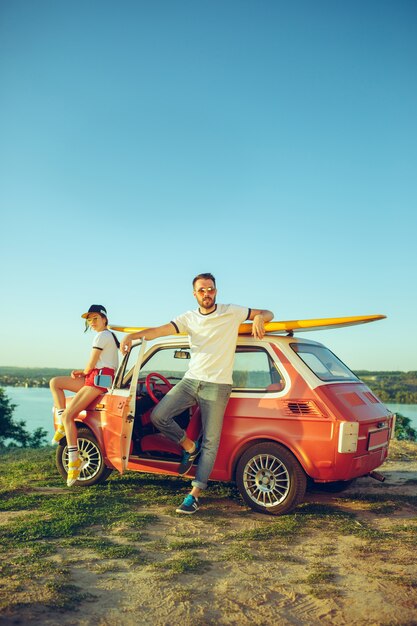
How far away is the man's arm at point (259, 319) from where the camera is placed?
6.06 m

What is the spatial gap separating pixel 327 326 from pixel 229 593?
3.22 metres

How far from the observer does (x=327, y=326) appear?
244 inches

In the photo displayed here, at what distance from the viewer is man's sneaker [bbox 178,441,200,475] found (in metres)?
6.18

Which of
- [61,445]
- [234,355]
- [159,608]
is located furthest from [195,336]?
[159,608]

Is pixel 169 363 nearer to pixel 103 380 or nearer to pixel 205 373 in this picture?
pixel 103 380

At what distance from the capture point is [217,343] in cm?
605

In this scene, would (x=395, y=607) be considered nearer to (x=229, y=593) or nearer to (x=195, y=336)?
(x=229, y=593)

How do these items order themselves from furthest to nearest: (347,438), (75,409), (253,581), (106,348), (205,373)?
(106,348) → (75,409) → (205,373) → (347,438) → (253,581)

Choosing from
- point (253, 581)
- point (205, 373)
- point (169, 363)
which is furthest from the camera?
point (169, 363)

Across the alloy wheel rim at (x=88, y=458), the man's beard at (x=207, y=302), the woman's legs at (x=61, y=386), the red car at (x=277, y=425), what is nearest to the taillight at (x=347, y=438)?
the red car at (x=277, y=425)

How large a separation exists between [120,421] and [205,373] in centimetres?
115

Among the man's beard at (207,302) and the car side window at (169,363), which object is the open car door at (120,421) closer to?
the car side window at (169,363)

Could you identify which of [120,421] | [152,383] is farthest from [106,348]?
[120,421]

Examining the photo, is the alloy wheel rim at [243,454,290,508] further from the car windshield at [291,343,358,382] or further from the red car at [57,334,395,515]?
the car windshield at [291,343,358,382]
